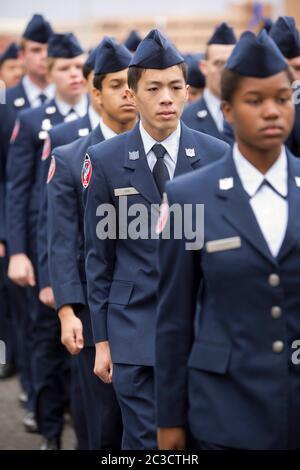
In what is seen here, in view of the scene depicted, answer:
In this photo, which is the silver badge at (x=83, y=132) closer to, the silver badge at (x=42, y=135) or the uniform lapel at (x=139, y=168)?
the silver badge at (x=42, y=135)

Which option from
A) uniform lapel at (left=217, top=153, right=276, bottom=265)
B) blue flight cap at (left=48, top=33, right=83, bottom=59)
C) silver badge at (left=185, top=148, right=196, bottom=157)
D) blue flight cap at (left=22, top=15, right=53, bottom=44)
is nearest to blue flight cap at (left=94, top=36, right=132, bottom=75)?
silver badge at (left=185, top=148, right=196, bottom=157)

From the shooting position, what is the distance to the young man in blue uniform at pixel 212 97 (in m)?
7.93

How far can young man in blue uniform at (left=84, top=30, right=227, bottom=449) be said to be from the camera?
17.6 ft

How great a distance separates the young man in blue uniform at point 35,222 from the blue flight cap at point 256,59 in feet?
13.1

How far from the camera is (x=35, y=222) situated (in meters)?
8.39

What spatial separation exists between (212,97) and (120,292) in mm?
2937

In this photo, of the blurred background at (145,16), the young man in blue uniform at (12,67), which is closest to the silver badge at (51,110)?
the young man in blue uniform at (12,67)

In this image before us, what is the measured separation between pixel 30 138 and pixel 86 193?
8.56 feet

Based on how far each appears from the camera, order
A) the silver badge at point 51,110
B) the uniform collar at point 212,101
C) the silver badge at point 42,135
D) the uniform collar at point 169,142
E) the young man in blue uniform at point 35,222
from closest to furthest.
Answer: the uniform collar at point 169,142 → the uniform collar at point 212,101 → the young man in blue uniform at point 35,222 → the silver badge at point 42,135 → the silver badge at point 51,110

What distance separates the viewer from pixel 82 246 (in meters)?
6.38

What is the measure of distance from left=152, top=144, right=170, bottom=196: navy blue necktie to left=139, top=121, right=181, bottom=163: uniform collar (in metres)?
0.02
